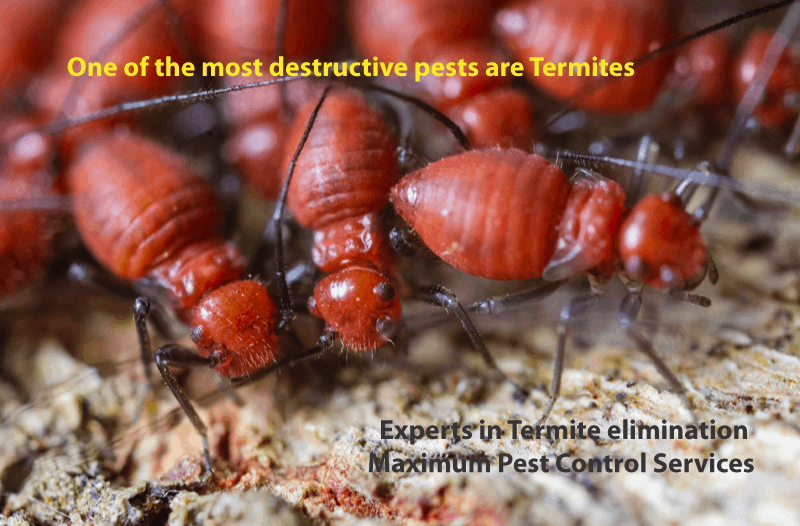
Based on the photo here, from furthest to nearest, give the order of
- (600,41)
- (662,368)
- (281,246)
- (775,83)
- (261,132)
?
(261,132)
(775,83)
(600,41)
(281,246)
(662,368)

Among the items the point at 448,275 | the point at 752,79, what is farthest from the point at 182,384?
the point at 752,79

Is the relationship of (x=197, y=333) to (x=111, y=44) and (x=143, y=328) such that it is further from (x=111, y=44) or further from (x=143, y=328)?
(x=111, y=44)

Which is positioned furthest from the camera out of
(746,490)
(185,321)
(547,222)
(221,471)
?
(185,321)

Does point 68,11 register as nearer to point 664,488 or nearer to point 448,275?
point 448,275

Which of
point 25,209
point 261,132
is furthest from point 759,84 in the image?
point 25,209

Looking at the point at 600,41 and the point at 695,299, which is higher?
the point at 600,41

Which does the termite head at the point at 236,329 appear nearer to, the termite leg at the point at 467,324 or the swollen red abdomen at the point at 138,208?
the swollen red abdomen at the point at 138,208

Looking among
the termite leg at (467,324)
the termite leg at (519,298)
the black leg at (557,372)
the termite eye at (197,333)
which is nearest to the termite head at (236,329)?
the termite eye at (197,333)
